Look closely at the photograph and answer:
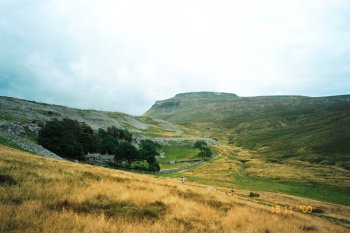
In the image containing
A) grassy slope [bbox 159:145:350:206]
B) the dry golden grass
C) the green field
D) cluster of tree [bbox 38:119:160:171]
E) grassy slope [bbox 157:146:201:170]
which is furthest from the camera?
the green field

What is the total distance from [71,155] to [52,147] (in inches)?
262

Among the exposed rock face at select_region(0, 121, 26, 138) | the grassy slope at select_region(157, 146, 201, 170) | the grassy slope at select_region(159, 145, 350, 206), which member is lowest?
the grassy slope at select_region(159, 145, 350, 206)

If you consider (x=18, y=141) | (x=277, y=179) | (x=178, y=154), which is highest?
(x=18, y=141)

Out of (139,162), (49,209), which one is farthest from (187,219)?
(139,162)

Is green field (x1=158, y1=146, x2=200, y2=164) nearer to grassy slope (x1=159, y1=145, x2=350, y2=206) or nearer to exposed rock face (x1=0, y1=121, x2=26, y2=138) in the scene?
grassy slope (x1=159, y1=145, x2=350, y2=206)

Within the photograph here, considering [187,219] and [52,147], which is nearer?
[187,219]

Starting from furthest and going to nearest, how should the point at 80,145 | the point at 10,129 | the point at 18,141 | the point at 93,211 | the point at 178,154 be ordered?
1. the point at 178,154
2. the point at 80,145
3. the point at 10,129
4. the point at 18,141
5. the point at 93,211

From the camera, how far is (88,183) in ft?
55.8

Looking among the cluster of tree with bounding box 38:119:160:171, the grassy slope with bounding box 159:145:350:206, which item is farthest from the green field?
the cluster of tree with bounding box 38:119:160:171

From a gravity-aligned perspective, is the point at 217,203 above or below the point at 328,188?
above

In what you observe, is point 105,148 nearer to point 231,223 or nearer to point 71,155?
point 71,155

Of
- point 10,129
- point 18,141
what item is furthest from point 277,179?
point 10,129

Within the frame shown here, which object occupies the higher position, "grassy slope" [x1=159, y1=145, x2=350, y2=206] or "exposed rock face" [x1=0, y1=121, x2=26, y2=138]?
"exposed rock face" [x1=0, y1=121, x2=26, y2=138]

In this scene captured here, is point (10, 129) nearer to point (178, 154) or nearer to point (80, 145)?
point (80, 145)
